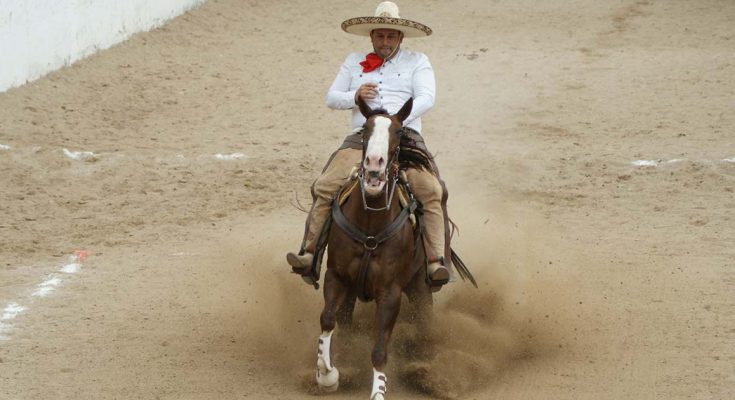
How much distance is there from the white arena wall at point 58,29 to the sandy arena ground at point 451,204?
0.86 ft

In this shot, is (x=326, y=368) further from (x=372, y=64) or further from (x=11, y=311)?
(x=11, y=311)

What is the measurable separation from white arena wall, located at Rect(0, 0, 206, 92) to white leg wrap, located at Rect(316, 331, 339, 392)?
7.51 metres

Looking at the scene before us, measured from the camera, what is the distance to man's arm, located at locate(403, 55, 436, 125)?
26.0ft

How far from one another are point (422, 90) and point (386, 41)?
46cm

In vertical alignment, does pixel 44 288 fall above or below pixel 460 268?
below

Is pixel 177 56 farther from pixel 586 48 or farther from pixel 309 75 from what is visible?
pixel 586 48

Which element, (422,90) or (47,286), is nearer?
(422,90)

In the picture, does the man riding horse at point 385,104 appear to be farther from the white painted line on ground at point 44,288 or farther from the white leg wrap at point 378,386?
the white painted line on ground at point 44,288

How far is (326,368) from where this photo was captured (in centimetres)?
736

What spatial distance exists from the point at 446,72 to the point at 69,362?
8844 mm

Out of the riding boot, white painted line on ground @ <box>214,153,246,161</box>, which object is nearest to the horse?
the riding boot

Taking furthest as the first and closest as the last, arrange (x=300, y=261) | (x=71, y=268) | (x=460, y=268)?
(x=71, y=268) → (x=460, y=268) → (x=300, y=261)

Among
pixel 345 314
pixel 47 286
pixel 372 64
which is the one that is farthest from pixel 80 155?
pixel 345 314

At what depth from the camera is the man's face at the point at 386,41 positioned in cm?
827
